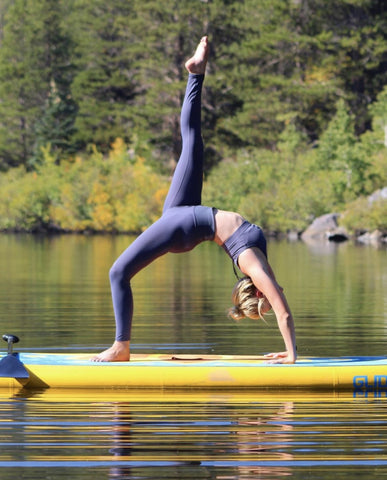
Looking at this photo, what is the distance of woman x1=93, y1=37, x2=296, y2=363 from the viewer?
9.83 meters

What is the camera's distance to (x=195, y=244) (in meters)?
10.0

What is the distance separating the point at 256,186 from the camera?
62625mm

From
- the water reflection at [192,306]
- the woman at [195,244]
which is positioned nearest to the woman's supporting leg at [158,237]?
the woman at [195,244]

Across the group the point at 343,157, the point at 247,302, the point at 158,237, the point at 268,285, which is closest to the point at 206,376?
the point at 247,302

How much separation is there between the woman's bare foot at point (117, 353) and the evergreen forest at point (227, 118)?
41229 millimetres

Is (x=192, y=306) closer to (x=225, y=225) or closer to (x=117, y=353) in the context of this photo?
(x=117, y=353)

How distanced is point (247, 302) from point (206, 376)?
67 centimetres

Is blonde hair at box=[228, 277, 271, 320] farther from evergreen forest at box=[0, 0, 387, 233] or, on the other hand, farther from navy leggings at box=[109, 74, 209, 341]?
evergreen forest at box=[0, 0, 387, 233]

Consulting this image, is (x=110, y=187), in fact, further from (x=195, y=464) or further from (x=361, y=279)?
(x=195, y=464)

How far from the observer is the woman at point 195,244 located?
9.83 meters

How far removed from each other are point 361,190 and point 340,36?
10344 mm

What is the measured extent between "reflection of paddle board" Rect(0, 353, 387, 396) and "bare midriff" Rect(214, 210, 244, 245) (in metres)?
1.05

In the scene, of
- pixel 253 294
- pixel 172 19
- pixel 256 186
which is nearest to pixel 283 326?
pixel 253 294

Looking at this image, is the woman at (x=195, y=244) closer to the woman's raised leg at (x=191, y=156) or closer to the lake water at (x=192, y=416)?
the woman's raised leg at (x=191, y=156)
